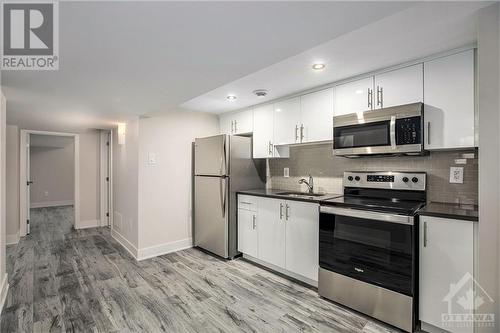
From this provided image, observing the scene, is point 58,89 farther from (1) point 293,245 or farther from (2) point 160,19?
(1) point 293,245

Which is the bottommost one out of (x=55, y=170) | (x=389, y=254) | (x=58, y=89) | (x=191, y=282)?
(x=191, y=282)

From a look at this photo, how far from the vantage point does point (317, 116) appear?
9.14 ft

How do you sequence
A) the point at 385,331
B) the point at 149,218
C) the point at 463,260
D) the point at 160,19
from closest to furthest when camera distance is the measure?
the point at 160,19, the point at 463,260, the point at 385,331, the point at 149,218

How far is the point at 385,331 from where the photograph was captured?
1.93 metres

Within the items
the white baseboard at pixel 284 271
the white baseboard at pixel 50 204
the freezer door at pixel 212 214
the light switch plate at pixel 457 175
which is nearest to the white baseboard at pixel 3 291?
the freezer door at pixel 212 214

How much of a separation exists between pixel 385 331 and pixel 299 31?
2256 millimetres

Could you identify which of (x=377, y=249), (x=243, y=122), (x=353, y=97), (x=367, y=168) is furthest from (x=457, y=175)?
(x=243, y=122)

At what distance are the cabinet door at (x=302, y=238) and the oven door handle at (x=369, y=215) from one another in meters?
0.22

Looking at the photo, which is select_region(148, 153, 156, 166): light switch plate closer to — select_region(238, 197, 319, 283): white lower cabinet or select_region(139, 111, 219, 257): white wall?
select_region(139, 111, 219, 257): white wall

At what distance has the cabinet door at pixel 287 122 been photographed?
3004 mm

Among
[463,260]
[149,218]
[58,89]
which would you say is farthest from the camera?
[149,218]

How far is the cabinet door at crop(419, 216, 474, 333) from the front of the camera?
66.6 inches

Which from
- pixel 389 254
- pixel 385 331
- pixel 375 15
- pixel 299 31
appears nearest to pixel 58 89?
pixel 299 31

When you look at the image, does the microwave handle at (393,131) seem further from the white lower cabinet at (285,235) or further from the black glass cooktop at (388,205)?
the white lower cabinet at (285,235)
